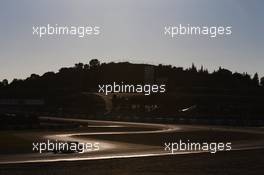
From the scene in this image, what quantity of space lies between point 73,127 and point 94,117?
34.7 m

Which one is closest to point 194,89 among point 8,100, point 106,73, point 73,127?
point 106,73

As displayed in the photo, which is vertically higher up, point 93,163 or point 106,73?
point 106,73

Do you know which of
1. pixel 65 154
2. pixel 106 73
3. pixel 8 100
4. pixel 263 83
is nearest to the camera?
pixel 65 154

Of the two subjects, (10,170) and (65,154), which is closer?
(10,170)

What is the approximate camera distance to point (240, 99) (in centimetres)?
13588

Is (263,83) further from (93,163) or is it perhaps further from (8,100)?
(93,163)

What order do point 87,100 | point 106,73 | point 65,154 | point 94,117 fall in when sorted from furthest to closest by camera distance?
point 106,73 < point 87,100 < point 94,117 < point 65,154

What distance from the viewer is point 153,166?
22.1m

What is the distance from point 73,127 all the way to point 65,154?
3302 cm

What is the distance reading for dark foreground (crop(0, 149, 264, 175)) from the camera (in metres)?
20.2

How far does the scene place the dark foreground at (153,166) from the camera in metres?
20.2

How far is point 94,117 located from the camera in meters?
95.6

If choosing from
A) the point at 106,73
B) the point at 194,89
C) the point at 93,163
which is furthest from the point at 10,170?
the point at 194,89

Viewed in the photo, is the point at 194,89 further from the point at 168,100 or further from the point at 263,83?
the point at 263,83
